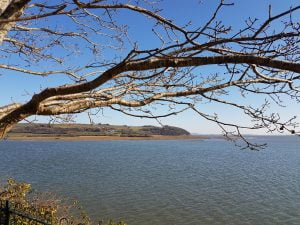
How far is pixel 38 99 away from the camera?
486 centimetres

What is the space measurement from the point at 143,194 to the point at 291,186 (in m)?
11.8

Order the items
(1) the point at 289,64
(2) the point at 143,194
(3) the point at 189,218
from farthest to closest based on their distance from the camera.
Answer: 1. (2) the point at 143,194
2. (3) the point at 189,218
3. (1) the point at 289,64

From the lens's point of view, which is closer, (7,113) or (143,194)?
(7,113)

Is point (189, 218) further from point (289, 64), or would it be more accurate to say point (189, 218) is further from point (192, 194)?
point (289, 64)

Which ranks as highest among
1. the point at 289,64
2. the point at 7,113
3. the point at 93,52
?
the point at 93,52

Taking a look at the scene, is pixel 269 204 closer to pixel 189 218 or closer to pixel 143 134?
pixel 189 218

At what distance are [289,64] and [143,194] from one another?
22.0m

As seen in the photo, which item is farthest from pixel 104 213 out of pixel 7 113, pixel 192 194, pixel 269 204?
pixel 7 113

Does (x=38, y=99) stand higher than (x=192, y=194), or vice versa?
(x=38, y=99)

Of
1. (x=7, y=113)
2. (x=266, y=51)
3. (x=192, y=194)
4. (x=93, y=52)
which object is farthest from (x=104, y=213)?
(x=266, y=51)

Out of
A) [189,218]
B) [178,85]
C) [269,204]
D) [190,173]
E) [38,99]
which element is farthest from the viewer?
[190,173]

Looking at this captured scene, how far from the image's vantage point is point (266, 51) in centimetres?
371

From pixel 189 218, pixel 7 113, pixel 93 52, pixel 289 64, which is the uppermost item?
pixel 93 52

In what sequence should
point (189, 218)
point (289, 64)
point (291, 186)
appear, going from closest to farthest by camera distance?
point (289, 64) → point (189, 218) → point (291, 186)
